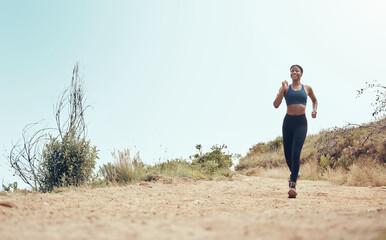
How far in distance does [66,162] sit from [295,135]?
585 cm

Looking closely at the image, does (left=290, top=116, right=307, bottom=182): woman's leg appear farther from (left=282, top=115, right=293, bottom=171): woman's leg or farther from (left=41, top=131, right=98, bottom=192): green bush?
(left=41, top=131, right=98, bottom=192): green bush

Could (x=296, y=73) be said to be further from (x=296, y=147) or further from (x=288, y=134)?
(x=296, y=147)

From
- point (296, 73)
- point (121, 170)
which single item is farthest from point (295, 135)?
point (121, 170)

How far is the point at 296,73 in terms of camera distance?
7.43 m

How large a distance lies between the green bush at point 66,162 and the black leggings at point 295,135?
5.23 m

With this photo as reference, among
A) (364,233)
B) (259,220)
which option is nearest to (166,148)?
(259,220)

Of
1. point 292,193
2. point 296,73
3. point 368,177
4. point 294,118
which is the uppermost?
point 296,73

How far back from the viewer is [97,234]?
2582mm

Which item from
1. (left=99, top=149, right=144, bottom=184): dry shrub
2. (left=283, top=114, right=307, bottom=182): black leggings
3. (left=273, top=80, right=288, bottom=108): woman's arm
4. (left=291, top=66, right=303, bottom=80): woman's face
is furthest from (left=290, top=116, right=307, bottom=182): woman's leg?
(left=99, top=149, right=144, bottom=184): dry shrub

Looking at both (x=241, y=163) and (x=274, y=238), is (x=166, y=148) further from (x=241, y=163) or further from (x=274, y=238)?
(x=241, y=163)

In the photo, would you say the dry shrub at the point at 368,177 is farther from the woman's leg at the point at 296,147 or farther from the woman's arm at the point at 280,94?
the woman's arm at the point at 280,94

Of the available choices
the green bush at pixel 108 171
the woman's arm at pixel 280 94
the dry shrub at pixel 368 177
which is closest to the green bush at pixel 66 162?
the green bush at pixel 108 171

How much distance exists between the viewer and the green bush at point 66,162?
904 centimetres

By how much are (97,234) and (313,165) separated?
47.4 feet
